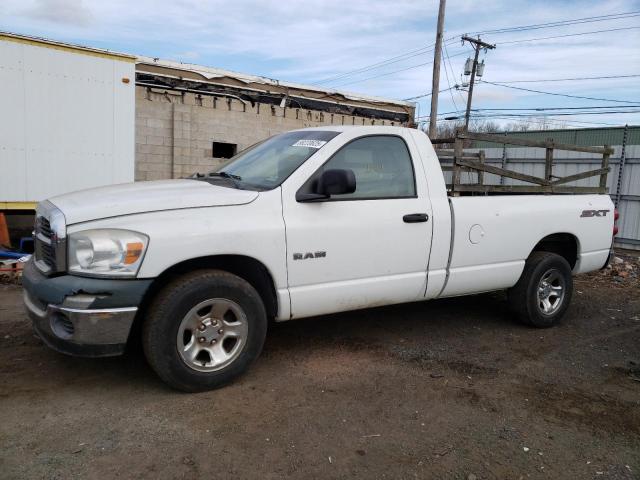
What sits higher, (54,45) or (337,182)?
(54,45)

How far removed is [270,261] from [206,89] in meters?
11.3

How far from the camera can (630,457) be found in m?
3.10

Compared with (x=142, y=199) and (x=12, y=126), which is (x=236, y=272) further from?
(x=12, y=126)

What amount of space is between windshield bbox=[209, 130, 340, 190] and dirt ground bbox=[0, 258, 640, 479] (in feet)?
4.76

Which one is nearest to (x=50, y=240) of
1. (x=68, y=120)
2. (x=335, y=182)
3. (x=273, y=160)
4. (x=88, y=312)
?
(x=88, y=312)

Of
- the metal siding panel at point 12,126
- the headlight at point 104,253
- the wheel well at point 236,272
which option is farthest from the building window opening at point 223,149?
the headlight at point 104,253

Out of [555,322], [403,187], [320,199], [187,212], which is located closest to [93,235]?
[187,212]

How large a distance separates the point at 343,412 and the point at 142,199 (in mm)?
1915

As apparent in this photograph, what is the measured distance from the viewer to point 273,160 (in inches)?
172

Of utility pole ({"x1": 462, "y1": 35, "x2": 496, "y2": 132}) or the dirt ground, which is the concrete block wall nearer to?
the dirt ground

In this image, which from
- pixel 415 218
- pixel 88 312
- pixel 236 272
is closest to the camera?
pixel 88 312

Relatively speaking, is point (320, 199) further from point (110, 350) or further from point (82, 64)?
point (82, 64)

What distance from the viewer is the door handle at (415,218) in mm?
4328

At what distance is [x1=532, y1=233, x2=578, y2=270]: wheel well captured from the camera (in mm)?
5598
